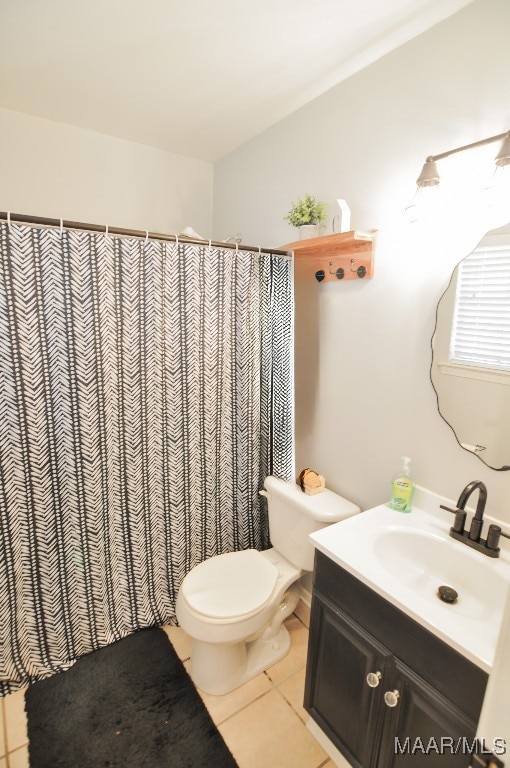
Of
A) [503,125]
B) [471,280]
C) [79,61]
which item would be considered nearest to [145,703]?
[471,280]

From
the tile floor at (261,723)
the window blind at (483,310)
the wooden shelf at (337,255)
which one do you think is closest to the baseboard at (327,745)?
the tile floor at (261,723)

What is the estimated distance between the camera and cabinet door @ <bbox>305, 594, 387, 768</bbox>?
3.56ft

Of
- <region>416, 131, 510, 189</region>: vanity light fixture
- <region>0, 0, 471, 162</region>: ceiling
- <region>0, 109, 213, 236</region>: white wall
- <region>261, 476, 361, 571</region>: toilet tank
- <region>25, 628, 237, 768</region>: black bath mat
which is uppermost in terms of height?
<region>0, 0, 471, 162</region>: ceiling

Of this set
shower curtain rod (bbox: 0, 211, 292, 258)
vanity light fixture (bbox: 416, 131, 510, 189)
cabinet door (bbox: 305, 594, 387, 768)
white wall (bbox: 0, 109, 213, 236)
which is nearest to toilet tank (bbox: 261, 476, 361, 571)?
cabinet door (bbox: 305, 594, 387, 768)

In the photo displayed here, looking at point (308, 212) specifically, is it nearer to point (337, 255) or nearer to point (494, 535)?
point (337, 255)

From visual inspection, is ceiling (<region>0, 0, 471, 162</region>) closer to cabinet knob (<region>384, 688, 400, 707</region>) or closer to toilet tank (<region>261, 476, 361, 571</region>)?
toilet tank (<region>261, 476, 361, 571</region>)

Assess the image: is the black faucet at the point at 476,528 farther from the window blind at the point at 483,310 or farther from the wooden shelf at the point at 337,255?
the wooden shelf at the point at 337,255

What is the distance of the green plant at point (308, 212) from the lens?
1562 millimetres

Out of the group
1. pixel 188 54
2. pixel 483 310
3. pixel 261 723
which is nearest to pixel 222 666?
pixel 261 723

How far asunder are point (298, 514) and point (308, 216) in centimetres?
128

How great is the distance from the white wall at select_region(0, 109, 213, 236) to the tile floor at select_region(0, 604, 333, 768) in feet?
7.22

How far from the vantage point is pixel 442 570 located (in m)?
1.19

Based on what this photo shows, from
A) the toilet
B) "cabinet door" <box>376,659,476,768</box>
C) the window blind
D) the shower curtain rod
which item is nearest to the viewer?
"cabinet door" <box>376,659,476,768</box>

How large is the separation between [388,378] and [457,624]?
32.5 inches
